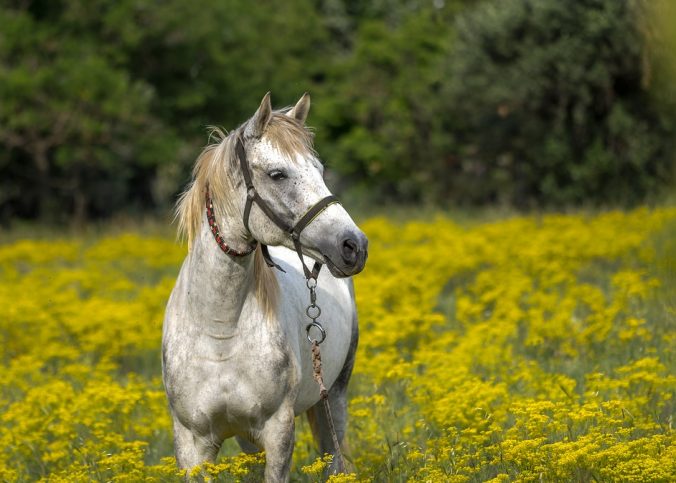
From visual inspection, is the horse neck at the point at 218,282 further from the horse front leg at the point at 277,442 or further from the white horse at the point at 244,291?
the horse front leg at the point at 277,442

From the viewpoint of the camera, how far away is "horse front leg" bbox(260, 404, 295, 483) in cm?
448

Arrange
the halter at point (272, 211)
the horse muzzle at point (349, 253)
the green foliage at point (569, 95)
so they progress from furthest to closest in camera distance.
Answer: the green foliage at point (569, 95)
the halter at point (272, 211)
the horse muzzle at point (349, 253)

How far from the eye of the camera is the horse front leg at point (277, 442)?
4.48 meters

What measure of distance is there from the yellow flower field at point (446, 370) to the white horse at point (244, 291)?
215 mm

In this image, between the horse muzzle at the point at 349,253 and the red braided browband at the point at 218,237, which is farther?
the red braided browband at the point at 218,237

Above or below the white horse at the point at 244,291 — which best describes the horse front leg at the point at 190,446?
below

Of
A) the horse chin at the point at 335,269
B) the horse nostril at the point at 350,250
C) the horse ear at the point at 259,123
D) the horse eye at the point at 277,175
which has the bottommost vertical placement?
the horse chin at the point at 335,269

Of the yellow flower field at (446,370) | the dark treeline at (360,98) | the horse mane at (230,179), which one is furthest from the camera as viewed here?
the dark treeline at (360,98)

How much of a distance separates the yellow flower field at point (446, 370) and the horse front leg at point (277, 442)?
0.36ft

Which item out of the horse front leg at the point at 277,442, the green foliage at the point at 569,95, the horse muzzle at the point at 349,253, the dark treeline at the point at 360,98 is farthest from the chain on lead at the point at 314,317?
the green foliage at the point at 569,95

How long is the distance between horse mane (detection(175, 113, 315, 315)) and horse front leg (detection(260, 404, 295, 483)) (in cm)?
49

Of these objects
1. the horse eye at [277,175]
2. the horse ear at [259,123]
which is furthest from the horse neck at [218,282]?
the horse ear at [259,123]

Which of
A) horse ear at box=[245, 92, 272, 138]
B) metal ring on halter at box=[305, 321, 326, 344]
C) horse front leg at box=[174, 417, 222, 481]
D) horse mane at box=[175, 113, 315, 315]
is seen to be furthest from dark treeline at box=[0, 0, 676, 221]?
horse front leg at box=[174, 417, 222, 481]

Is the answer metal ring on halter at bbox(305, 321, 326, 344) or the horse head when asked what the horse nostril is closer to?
the horse head
